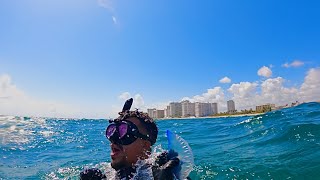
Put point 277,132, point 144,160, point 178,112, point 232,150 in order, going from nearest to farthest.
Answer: point 144,160, point 232,150, point 277,132, point 178,112

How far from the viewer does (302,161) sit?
654 cm

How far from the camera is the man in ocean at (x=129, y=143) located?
3.34 meters

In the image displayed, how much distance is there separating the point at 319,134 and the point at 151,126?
713 cm

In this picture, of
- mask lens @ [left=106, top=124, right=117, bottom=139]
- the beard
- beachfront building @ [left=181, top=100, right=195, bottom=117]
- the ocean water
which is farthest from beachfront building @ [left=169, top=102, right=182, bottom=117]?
the beard

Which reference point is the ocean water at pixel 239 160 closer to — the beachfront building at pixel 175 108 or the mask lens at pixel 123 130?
the mask lens at pixel 123 130

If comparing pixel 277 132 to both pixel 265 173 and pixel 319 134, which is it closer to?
pixel 319 134

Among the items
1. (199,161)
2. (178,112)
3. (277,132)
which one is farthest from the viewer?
(178,112)

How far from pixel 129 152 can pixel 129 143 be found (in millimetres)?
105

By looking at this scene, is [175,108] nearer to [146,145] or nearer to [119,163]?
[146,145]

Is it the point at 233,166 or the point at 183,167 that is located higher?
the point at 183,167

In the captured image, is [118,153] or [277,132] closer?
[118,153]

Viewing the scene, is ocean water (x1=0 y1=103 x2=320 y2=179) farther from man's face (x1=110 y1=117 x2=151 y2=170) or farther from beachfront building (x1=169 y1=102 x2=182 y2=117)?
beachfront building (x1=169 y1=102 x2=182 y2=117)

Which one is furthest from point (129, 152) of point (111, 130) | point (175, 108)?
point (175, 108)

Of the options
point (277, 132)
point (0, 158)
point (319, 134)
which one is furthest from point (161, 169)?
point (0, 158)
